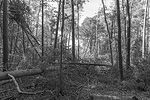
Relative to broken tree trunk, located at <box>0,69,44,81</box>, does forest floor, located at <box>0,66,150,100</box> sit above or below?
below

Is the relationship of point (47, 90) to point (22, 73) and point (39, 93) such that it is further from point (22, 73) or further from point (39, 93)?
point (22, 73)

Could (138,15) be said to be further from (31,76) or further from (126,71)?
(31,76)

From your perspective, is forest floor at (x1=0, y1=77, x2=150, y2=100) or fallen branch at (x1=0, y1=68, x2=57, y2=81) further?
fallen branch at (x1=0, y1=68, x2=57, y2=81)

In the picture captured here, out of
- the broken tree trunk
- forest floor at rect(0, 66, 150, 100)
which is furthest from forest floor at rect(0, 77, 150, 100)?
the broken tree trunk

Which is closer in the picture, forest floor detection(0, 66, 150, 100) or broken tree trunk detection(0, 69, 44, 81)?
forest floor detection(0, 66, 150, 100)

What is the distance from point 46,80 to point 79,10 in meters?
15.3

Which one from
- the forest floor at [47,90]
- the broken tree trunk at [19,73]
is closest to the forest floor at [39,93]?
the forest floor at [47,90]

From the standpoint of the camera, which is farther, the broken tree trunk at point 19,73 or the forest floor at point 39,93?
the broken tree trunk at point 19,73

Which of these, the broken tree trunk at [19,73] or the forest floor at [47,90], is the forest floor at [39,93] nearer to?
the forest floor at [47,90]

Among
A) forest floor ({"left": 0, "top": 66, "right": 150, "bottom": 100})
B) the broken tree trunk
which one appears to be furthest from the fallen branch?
forest floor ({"left": 0, "top": 66, "right": 150, "bottom": 100})

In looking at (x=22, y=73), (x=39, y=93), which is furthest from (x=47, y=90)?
(x=22, y=73)

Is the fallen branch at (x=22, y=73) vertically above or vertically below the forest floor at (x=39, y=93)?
above

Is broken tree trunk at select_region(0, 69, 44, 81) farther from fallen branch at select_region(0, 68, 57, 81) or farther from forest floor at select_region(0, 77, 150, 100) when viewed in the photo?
forest floor at select_region(0, 77, 150, 100)

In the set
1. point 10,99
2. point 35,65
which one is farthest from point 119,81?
point 10,99
